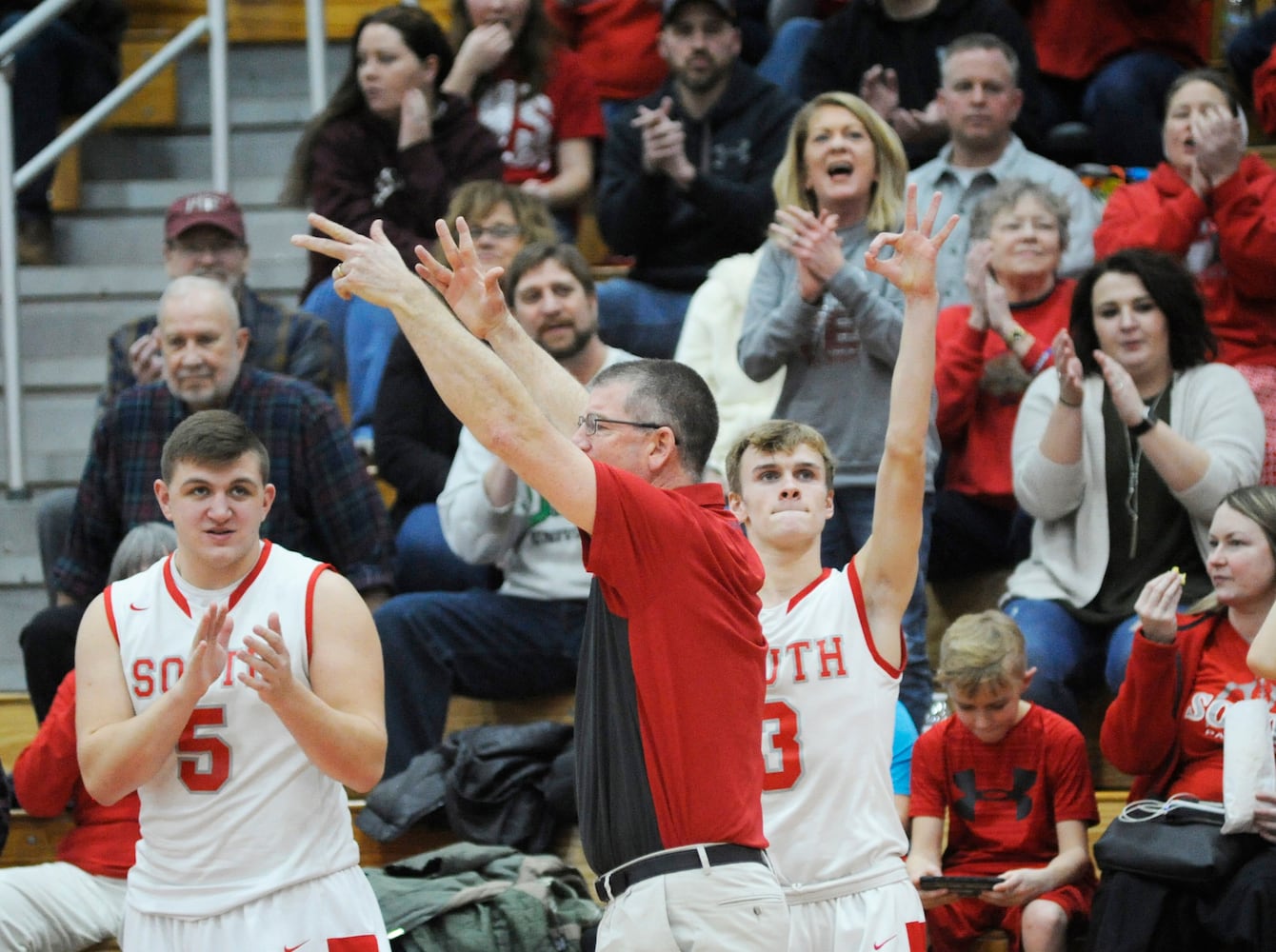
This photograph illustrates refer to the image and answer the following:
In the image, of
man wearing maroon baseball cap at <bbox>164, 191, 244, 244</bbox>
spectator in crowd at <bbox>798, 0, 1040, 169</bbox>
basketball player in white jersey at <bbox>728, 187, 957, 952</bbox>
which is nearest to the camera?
basketball player in white jersey at <bbox>728, 187, 957, 952</bbox>

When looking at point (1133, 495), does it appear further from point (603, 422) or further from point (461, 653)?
point (603, 422)

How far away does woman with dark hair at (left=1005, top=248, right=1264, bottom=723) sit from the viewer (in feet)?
17.9

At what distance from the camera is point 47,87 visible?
823 cm

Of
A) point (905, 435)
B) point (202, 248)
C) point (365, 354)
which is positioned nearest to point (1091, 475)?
point (905, 435)

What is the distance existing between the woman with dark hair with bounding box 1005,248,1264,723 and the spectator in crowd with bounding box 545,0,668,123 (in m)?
3.18

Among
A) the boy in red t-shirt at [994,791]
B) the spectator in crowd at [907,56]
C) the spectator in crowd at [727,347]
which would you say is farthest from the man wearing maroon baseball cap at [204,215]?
the boy in red t-shirt at [994,791]

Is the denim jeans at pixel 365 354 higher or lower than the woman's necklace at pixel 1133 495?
higher

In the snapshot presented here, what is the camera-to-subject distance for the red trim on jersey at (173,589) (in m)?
4.04

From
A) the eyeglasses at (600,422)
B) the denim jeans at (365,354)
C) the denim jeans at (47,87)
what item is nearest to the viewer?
the eyeglasses at (600,422)

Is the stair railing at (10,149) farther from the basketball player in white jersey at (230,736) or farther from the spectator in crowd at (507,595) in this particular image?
the basketball player in white jersey at (230,736)

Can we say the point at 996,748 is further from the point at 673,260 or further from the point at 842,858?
the point at 673,260

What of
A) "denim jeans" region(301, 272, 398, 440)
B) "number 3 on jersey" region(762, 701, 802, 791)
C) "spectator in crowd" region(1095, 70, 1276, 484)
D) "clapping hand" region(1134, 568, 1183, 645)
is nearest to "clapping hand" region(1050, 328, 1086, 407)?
"spectator in crowd" region(1095, 70, 1276, 484)

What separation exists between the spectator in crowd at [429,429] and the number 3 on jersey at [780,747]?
2161 millimetres

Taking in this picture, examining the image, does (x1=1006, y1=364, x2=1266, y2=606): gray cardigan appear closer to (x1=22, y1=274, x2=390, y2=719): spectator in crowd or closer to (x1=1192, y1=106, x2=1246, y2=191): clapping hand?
(x1=1192, y1=106, x2=1246, y2=191): clapping hand
